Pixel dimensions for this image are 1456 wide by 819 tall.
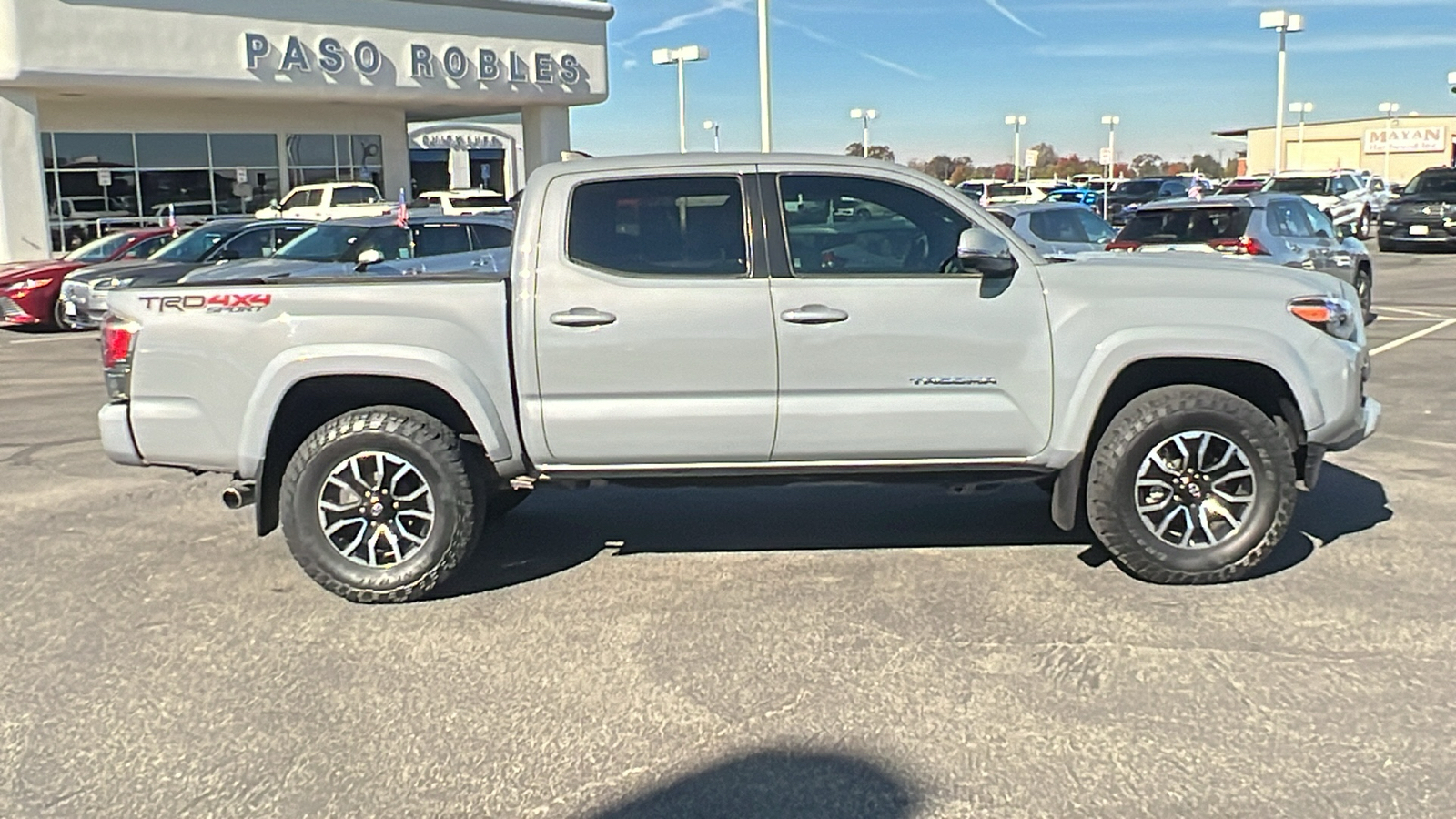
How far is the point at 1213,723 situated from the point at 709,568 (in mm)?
2446

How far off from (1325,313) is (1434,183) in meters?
26.8

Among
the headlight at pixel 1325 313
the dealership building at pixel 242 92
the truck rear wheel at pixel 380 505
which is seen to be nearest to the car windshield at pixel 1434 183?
the dealership building at pixel 242 92

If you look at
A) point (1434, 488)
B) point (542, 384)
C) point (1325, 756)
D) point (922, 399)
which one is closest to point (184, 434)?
point (542, 384)

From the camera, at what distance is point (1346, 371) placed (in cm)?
556

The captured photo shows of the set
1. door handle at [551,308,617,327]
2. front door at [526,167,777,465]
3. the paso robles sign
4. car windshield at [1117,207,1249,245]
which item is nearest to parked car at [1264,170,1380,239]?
car windshield at [1117,207,1249,245]

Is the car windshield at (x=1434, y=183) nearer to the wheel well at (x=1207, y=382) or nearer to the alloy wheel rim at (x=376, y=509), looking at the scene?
the wheel well at (x=1207, y=382)

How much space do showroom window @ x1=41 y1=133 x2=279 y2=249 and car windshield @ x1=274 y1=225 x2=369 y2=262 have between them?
49.8 ft

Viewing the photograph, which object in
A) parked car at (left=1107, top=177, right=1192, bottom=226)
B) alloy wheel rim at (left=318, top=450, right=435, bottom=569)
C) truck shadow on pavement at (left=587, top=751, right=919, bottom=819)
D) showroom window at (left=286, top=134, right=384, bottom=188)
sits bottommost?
truck shadow on pavement at (left=587, top=751, right=919, bottom=819)

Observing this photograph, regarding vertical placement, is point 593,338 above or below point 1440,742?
above

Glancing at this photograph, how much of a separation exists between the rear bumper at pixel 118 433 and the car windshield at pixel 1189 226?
10.9 metres

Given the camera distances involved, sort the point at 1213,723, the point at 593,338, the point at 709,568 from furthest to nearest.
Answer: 1. the point at 709,568
2. the point at 593,338
3. the point at 1213,723

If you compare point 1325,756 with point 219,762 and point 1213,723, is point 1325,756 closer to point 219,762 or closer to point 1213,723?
point 1213,723

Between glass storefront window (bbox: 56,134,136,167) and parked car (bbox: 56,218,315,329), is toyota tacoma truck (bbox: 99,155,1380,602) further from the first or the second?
glass storefront window (bbox: 56,134,136,167)

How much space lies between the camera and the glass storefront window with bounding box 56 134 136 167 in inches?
1131
